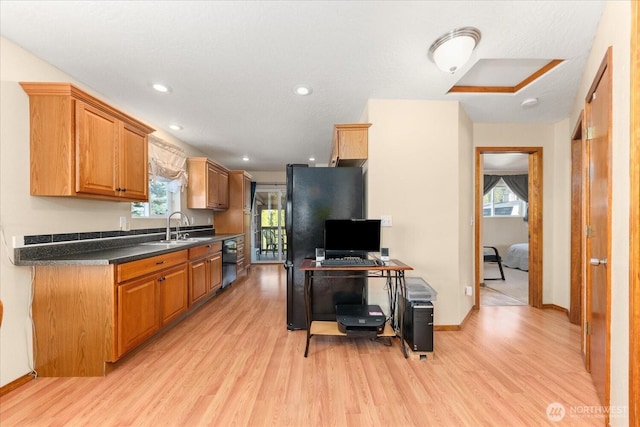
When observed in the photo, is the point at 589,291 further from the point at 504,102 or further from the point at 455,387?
the point at 504,102

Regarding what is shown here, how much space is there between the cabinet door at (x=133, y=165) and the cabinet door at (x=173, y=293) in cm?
86

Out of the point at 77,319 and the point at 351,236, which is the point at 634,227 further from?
the point at 77,319

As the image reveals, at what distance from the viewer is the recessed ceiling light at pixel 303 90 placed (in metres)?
2.50

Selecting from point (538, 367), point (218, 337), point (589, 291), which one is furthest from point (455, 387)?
point (218, 337)

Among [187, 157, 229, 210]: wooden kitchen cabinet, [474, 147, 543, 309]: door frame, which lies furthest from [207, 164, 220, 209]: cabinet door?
[474, 147, 543, 309]: door frame

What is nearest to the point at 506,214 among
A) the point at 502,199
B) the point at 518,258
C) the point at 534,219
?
the point at 502,199

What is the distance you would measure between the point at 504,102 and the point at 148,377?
14.0 feet

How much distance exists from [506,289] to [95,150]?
5.70 meters

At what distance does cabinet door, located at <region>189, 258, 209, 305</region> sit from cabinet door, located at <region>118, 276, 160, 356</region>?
2.12 ft

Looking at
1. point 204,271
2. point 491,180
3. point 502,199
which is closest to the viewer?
point 204,271

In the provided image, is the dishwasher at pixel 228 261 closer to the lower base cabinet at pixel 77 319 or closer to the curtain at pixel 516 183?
the lower base cabinet at pixel 77 319

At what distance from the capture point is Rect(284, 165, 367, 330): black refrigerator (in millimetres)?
2814

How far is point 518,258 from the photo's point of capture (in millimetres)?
5793

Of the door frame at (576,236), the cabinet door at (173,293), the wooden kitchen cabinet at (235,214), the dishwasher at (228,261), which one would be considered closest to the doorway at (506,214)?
the door frame at (576,236)
